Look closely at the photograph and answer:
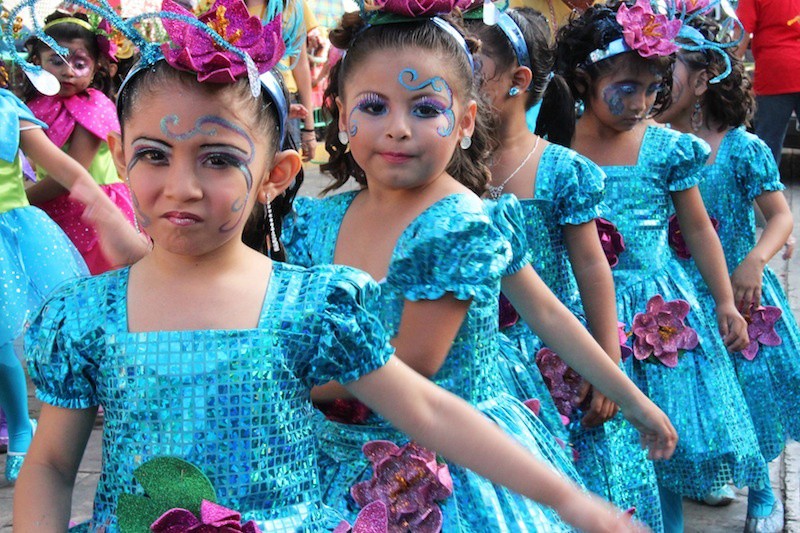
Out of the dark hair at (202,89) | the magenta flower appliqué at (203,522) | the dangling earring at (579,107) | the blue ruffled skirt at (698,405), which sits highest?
the dark hair at (202,89)

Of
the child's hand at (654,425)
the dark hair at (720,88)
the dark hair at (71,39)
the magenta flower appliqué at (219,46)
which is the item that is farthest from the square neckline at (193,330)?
the dark hair at (71,39)

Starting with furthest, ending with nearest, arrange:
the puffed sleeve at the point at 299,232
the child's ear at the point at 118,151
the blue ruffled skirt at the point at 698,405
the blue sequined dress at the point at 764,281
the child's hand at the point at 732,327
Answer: the blue sequined dress at the point at 764,281, the child's hand at the point at 732,327, the blue ruffled skirt at the point at 698,405, the puffed sleeve at the point at 299,232, the child's ear at the point at 118,151

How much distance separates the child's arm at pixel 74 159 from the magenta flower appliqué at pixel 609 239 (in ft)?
8.41

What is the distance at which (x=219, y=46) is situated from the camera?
6.15 feet

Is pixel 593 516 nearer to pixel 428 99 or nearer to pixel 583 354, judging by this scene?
pixel 583 354

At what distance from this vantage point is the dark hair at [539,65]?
10.6ft

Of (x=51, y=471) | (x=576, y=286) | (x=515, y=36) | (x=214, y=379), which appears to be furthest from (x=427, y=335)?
(x=515, y=36)

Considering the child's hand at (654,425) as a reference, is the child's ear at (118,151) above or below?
above

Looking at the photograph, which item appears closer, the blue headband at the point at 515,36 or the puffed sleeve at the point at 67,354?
the puffed sleeve at the point at 67,354

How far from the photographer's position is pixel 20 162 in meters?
4.34

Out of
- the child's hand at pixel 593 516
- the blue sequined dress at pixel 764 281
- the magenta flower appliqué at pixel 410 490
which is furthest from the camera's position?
the blue sequined dress at pixel 764 281

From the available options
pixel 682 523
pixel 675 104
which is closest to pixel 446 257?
pixel 682 523

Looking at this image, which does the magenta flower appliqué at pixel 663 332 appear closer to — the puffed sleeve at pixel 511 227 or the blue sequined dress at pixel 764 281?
the blue sequined dress at pixel 764 281

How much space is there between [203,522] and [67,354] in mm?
369
